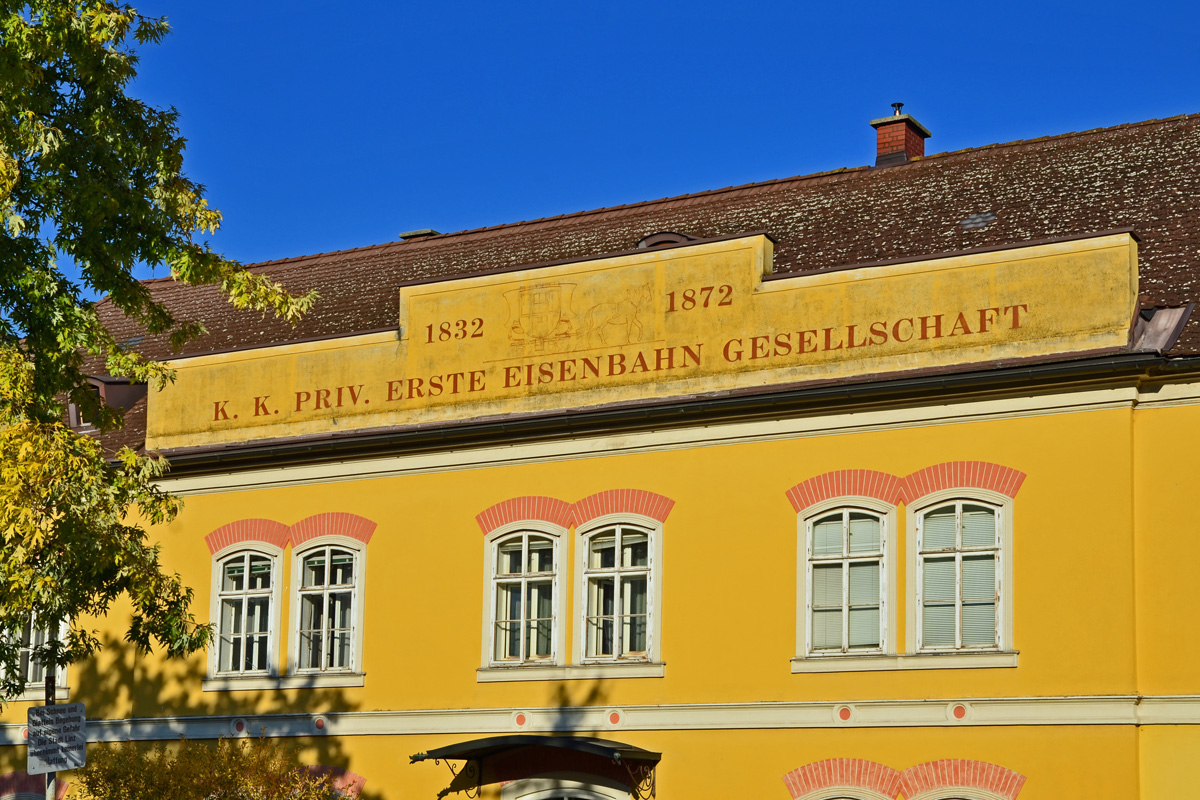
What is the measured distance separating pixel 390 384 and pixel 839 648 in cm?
634

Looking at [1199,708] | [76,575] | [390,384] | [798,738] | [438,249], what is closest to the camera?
[76,575]

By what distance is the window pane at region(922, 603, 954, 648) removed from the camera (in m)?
16.5

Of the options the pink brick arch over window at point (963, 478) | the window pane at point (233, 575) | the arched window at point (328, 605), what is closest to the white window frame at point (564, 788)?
the arched window at point (328, 605)

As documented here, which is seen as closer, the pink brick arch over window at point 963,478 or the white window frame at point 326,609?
the pink brick arch over window at point 963,478

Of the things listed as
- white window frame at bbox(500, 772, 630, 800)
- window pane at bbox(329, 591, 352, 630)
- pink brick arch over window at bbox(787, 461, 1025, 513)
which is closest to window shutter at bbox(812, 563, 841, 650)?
pink brick arch over window at bbox(787, 461, 1025, 513)

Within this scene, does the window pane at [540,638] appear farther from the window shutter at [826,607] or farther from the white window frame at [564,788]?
the window shutter at [826,607]

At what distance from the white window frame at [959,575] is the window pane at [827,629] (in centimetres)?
78

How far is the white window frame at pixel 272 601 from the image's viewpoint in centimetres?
2023

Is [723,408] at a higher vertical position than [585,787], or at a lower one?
higher

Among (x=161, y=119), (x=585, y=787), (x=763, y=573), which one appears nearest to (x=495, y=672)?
(x=585, y=787)

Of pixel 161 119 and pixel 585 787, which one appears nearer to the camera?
pixel 161 119

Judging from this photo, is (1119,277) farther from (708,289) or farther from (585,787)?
(585,787)

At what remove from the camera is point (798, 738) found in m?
16.9

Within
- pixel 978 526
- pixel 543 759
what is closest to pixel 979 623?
pixel 978 526
